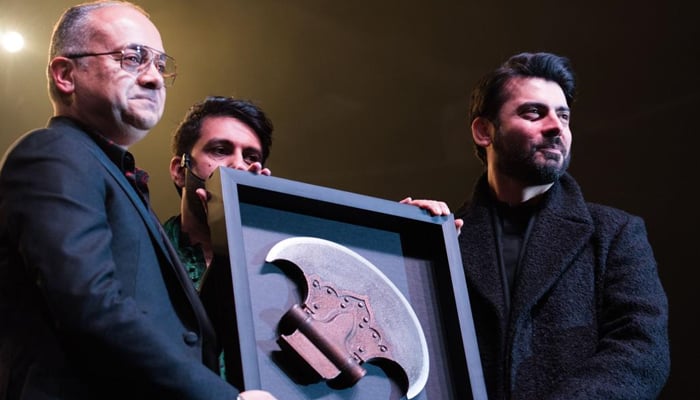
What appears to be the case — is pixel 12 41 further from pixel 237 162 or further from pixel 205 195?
pixel 205 195

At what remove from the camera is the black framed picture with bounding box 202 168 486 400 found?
4.54ft

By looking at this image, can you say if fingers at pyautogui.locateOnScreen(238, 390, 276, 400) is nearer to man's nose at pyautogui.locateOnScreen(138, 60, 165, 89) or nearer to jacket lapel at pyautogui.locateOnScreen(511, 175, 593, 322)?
man's nose at pyautogui.locateOnScreen(138, 60, 165, 89)

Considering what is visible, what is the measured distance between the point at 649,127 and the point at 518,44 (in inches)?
18.9

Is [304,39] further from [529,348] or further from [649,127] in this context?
[529,348]

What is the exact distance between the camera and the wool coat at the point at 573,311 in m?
1.59

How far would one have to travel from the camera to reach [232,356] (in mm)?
1377

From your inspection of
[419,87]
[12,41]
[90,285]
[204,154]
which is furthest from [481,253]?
[12,41]

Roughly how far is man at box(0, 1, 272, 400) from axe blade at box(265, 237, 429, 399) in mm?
200

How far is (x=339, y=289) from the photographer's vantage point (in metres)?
1.48

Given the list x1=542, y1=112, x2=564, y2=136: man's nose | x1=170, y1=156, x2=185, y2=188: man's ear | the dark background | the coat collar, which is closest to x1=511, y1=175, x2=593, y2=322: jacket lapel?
Result: the coat collar

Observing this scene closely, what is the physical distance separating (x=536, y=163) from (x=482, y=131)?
250mm

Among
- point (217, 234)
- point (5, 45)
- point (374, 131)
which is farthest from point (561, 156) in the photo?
point (5, 45)

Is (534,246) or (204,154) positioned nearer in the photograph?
(534,246)

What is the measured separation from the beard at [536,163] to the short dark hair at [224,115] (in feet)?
1.79
